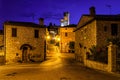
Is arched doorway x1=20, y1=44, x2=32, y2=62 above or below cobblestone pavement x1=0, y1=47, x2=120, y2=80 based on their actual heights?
above

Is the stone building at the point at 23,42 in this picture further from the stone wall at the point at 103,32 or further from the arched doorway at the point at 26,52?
the stone wall at the point at 103,32

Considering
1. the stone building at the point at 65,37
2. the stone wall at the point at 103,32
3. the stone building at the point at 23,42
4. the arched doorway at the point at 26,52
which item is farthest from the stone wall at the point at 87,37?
the stone building at the point at 65,37

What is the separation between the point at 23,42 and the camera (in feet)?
127

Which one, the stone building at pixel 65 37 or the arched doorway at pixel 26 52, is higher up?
the stone building at pixel 65 37

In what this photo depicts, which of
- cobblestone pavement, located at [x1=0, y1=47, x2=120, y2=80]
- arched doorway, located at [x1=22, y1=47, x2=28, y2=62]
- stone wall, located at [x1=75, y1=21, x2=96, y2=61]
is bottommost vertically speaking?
cobblestone pavement, located at [x1=0, y1=47, x2=120, y2=80]

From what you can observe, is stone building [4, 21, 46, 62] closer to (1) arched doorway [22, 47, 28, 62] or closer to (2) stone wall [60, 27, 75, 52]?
(1) arched doorway [22, 47, 28, 62]

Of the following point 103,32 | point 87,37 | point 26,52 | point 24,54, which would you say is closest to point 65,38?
point 26,52

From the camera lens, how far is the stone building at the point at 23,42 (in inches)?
1481

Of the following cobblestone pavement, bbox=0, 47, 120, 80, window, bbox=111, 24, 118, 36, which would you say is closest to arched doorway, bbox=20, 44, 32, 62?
cobblestone pavement, bbox=0, 47, 120, 80

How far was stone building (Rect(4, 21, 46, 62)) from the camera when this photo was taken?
37625mm

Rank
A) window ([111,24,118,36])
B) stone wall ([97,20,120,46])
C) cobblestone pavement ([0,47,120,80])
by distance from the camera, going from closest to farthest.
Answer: cobblestone pavement ([0,47,120,80]), stone wall ([97,20,120,46]), window ([111,24,118,36])

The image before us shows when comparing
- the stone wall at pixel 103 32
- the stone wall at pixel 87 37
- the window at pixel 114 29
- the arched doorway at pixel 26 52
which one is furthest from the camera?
the arched doorway at pixel 26 52

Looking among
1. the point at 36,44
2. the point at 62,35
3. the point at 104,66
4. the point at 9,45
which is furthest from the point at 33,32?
the point at 62,35

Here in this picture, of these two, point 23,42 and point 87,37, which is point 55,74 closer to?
point 87,37
